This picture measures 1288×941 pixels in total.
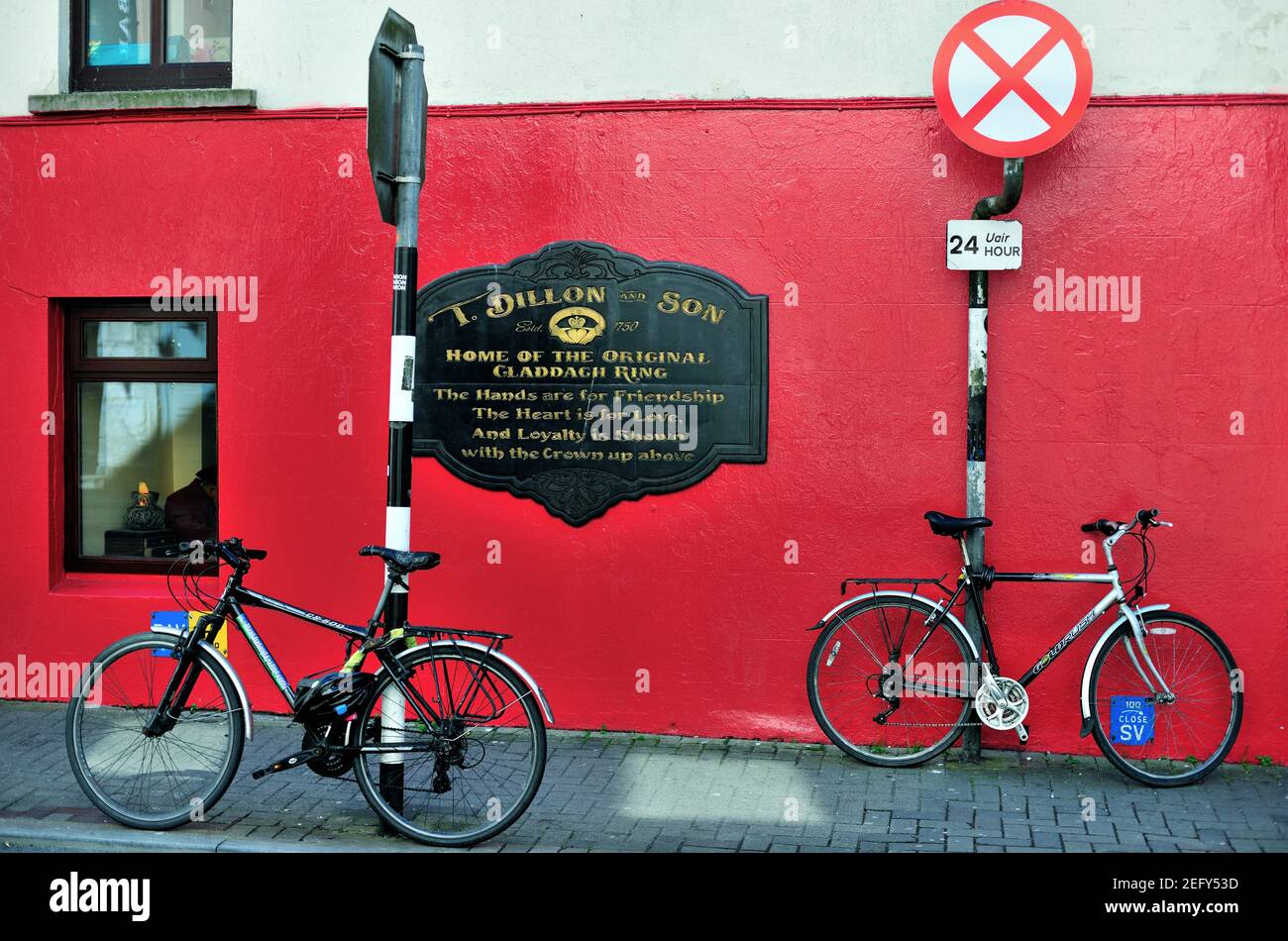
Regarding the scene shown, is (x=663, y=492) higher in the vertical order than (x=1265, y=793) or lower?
higher

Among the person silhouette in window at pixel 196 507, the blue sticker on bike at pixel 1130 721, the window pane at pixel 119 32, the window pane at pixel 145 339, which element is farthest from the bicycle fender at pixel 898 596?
the window pane at pixel 119 32

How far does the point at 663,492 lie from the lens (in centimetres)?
716

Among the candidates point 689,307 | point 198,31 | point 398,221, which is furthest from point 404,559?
point 198,31

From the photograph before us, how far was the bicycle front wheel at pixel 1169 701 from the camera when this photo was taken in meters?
6.54

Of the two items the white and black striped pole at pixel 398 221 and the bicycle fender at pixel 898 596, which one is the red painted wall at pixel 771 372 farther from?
the white and black striped pole at pixel 398 221

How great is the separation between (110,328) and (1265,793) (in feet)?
21.9

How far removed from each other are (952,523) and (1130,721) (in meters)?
1.36

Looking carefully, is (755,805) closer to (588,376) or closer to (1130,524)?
(1130,524)

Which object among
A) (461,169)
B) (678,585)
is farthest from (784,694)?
(461,169)

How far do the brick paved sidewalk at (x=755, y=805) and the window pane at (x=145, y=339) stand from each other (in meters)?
2.23

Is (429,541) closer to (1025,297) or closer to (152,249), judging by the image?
(152,249)

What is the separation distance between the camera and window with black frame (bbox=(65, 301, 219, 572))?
7828mm

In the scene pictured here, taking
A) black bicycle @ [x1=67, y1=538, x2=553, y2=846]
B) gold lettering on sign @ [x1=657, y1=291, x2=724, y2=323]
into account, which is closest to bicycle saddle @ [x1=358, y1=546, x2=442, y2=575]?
black bicycle @ [x1=67, y1=538, x2=553, y2=846]

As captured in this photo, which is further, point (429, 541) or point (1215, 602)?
point (429, 541)
